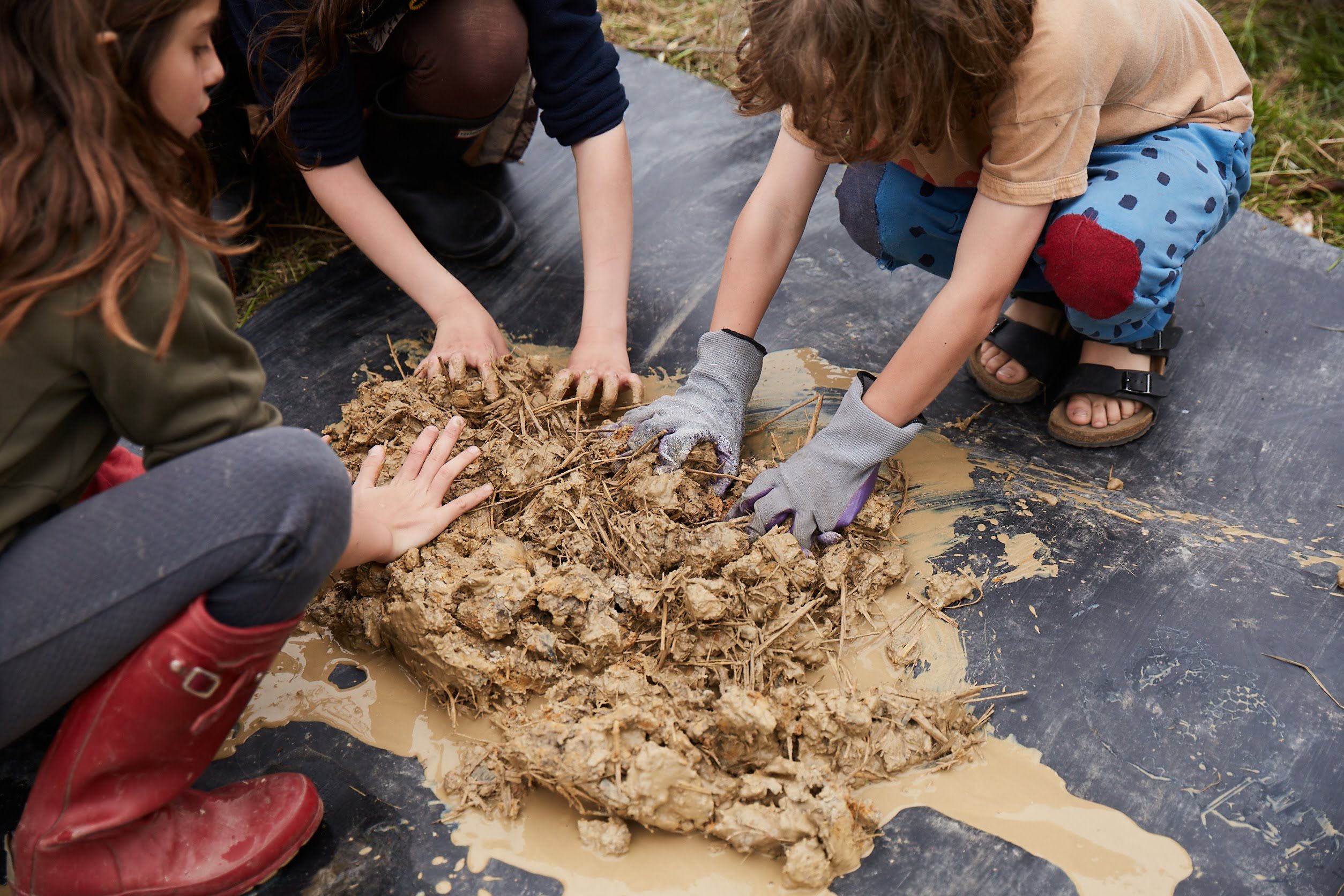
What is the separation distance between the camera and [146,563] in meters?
1.02

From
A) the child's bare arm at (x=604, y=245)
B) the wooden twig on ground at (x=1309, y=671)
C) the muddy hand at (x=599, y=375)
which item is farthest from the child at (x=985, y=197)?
the wooden twig on ground at (x=1309, y=671)

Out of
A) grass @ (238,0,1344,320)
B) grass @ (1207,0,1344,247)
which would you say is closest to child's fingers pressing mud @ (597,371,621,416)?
grass @ (238,0,1344,320)

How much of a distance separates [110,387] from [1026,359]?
146 cm

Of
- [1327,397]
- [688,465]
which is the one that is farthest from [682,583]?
[1327,397]

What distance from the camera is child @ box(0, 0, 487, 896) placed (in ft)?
3.02

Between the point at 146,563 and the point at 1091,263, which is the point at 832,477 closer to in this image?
the point at 1091,263

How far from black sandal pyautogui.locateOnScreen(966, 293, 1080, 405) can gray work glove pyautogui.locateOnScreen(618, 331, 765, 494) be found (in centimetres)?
43

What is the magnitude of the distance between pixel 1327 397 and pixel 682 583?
124cm

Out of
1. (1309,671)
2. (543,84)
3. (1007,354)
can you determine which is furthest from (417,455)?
(1309,671)

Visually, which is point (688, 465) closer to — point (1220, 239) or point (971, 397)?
point (971, 397)

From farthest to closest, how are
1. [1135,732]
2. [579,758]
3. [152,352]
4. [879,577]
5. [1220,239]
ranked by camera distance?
[1220,239], [879,577], [1135,732], [579,758], [152,352]

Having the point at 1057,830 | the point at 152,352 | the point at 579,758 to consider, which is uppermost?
the point at 152,352

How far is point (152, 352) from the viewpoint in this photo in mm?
977

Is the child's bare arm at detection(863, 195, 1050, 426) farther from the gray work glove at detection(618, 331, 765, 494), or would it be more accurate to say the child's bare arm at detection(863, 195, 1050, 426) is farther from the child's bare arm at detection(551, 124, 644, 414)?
the child's bare arm at detection(551, 124, 644, 414)
